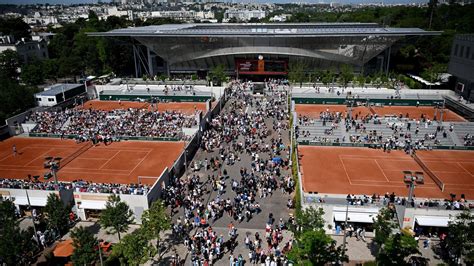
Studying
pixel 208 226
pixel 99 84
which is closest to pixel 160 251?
pixel 208 226

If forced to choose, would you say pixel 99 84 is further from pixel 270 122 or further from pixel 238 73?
pixel 270 122

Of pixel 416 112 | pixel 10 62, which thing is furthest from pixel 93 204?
pixel 10 62

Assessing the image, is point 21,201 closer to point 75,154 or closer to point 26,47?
point 75,154

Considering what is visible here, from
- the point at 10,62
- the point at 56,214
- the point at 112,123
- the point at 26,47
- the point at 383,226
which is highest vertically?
the point at 26,47

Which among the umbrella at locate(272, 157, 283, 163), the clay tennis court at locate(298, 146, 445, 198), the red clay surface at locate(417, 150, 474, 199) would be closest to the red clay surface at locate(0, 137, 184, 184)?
the umbrella at locate(272, 157, 283, 163)

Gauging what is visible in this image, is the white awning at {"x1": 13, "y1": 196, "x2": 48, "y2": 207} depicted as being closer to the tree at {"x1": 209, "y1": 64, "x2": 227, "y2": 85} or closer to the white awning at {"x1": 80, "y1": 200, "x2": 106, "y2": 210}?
the white awning at {"x1": 80, "y1": 200, "x2": 106, "y2": 210}

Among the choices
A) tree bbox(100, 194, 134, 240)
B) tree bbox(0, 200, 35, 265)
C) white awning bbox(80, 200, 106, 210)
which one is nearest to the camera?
tree bbox(0, 200, 35, 265)
